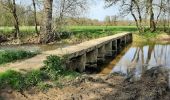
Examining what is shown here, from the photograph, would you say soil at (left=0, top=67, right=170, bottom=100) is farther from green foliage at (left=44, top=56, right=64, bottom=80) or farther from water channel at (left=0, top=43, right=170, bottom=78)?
water channel at (left=0, top=43, right=170, bottom=78)

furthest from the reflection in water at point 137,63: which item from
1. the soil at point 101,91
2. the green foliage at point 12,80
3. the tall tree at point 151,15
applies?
the tall tree at point 151,15

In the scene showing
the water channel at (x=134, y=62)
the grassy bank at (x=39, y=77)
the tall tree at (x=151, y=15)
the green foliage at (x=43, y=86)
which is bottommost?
the water channel at (x=134, y=62)

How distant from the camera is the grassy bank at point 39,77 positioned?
9781 millimetres

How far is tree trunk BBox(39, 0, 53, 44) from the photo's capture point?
94.0 ft

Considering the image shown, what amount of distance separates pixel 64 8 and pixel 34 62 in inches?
787

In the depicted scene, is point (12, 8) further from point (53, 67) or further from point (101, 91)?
point (101, 91)

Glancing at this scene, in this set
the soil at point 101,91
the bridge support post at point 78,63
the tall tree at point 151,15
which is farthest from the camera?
the tall tree at point 151,15

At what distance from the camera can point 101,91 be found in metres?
10.1

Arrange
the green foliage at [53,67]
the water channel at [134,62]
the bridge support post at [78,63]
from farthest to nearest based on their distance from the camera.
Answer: the water channel at [134,62], the bridge support post at [78,63], the green foliage at [53,67]

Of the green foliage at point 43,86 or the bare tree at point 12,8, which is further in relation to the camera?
the bare tree at point 12,8

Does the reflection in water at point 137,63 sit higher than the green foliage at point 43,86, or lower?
lower

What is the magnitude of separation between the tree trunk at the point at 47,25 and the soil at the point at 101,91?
1705 cm

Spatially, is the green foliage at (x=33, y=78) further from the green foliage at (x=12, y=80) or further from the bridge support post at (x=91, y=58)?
the bridge support post at (x=91, y=58)

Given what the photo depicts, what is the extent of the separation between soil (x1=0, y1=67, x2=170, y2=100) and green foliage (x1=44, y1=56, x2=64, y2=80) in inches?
25.8
